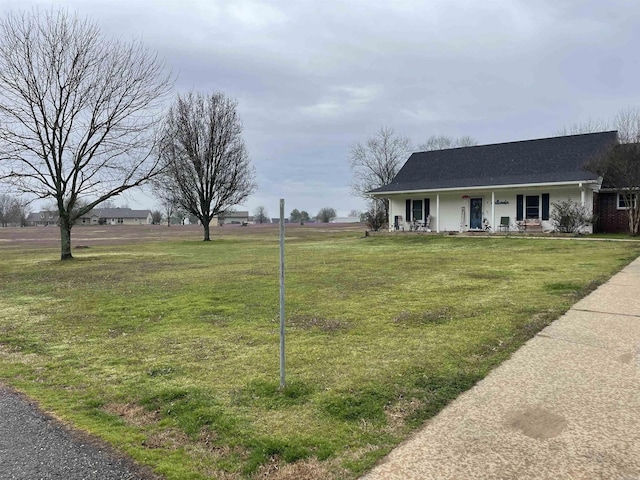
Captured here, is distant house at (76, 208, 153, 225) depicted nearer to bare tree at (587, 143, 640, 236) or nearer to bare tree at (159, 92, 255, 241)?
bare tree at (159, 92, 255, 241)

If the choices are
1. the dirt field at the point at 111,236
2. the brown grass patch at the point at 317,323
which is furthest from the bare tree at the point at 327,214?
the brown grass patch at the point at 317,323

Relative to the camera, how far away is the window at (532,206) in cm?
2328

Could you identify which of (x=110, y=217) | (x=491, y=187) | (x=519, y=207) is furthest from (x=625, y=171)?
(x=110, y=217)

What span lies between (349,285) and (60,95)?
15.6 metres

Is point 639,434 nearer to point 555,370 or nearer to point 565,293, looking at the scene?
point 555,370

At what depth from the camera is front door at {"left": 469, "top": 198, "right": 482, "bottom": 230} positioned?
992 inches

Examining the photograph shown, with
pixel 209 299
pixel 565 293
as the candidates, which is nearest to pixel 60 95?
pixel 209 299

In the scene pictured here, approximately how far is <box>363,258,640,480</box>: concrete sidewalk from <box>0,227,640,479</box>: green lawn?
19 centimetres

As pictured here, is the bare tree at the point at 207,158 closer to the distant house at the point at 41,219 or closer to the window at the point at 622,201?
the window at the point at 622,201

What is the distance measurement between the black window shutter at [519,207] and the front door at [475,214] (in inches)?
79.4

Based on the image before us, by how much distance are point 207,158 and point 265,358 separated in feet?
101

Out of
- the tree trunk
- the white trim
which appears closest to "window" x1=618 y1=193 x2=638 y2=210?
the white trim

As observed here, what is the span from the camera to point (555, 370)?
152 inches

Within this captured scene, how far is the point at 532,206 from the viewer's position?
2347cm
